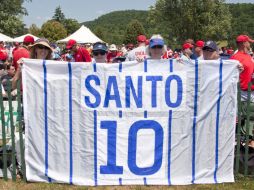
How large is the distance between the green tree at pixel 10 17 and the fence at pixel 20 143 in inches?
1799

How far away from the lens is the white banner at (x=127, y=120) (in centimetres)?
521

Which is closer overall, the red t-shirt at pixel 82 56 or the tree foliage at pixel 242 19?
the red t-shirt at pixel 82 56

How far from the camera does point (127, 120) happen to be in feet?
17.3

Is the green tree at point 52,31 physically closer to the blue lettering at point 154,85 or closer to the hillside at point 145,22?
the hillside at point 145,22

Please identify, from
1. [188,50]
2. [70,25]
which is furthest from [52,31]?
[188,50]

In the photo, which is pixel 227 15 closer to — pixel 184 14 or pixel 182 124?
pixel 184 14

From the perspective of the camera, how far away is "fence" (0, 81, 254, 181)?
522 cm

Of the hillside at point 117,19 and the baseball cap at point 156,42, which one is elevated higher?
the hillside at point 117,19

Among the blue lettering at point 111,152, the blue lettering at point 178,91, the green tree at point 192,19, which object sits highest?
the green tree at point 192,19

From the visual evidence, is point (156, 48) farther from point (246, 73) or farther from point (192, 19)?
point (192, 19)

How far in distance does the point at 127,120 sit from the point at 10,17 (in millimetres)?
48114

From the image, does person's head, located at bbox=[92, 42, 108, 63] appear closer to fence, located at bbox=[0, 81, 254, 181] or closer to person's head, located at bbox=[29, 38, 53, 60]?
person's head, located at bbox=[29, 38, 53, 60]

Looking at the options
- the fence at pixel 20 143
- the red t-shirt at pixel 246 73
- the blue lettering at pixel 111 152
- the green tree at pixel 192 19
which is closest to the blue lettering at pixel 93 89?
the blue lettering at pixel 111 152

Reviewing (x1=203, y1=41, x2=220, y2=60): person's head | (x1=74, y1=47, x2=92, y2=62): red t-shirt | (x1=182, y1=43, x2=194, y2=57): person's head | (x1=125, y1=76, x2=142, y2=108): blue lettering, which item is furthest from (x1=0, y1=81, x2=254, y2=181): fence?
(x1=182, y1=43, x2=194, y2=57): person's head
